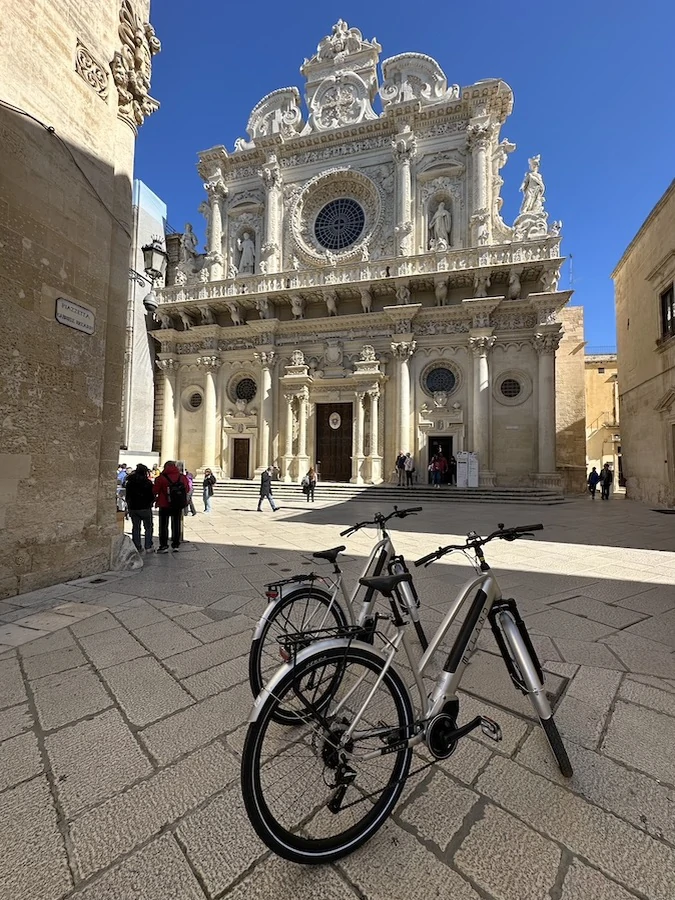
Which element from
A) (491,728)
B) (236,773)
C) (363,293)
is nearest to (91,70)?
(236,773)

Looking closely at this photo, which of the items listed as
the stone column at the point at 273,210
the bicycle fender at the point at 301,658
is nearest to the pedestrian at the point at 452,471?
the stone column at the point at 273,210

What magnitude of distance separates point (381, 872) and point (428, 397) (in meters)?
18.7

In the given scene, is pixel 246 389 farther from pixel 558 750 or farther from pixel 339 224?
pixel 558 750

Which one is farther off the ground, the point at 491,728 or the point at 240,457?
the point at 240,457

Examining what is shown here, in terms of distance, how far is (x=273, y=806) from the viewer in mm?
1679

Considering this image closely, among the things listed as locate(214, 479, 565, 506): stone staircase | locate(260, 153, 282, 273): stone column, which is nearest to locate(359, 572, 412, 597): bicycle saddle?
locate(214, 479, 565, 506): stone staircase

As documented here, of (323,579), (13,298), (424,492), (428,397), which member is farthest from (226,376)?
(323,579)

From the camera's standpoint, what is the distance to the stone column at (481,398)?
1795 centimetres

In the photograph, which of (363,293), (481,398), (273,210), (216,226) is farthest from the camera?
(216,226)

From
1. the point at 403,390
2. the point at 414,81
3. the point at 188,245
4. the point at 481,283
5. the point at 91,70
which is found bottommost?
the point at 403,390

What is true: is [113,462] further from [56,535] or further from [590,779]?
[590,779]

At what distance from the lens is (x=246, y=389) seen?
22.3 meters

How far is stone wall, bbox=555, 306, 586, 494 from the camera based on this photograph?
2105 cm

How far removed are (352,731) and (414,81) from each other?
95.7 feet
